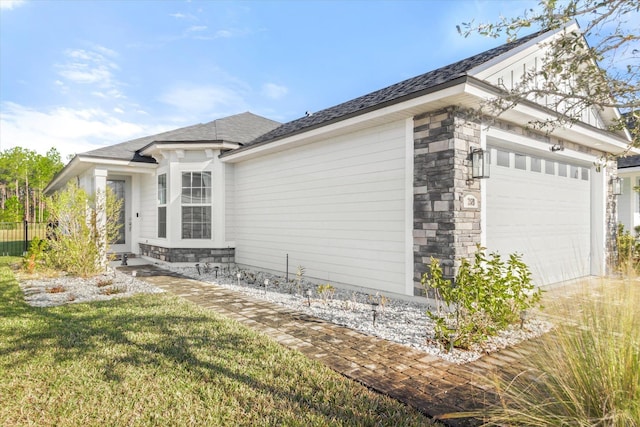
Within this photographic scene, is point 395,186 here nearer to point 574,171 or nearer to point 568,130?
point 568,130

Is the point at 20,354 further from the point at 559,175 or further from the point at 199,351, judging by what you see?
the point at 559,175

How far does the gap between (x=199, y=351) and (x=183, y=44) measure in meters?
9.91

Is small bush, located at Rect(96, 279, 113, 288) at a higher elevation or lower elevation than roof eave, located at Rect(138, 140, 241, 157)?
lower

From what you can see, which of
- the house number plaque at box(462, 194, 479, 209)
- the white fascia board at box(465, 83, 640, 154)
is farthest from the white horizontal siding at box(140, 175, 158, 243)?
the white fascia board at box(465, 83, 640, 154)

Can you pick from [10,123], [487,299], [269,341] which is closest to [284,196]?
[269,341]

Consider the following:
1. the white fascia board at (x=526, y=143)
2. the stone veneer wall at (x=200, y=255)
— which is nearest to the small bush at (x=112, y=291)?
the stone veneer wall at (x=200, y=255)

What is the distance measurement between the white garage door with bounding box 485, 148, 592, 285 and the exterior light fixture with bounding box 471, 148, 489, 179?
2.47 feet

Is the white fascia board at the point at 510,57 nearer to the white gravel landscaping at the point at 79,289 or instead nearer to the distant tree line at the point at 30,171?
the white gravel landscaping at the point at 79,289

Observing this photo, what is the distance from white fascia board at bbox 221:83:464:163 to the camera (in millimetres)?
4926

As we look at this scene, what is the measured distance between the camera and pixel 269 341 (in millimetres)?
3941

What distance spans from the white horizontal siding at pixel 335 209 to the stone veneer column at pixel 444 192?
331 millimetres

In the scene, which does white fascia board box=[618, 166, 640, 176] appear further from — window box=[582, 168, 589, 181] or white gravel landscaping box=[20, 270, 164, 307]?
white gravel landscaping box=[20, 270, 164, 307]

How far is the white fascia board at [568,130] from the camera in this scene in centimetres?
491

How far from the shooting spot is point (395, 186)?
6.01 m
